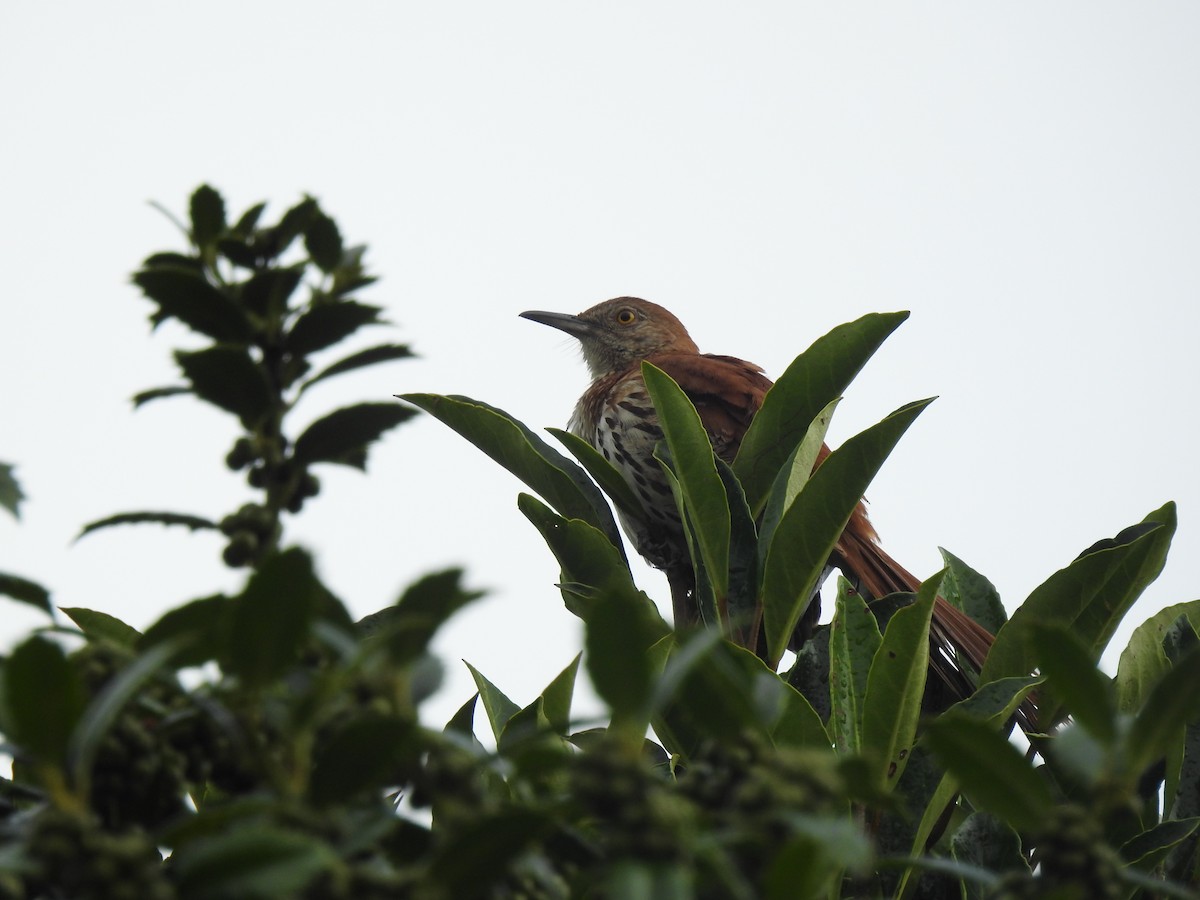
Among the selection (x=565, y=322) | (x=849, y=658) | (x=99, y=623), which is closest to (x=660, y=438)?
(x=565, y=322)

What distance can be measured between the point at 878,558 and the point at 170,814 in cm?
405

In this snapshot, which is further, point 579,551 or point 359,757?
point 579,551

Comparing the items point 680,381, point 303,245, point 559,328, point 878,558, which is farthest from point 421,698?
point 559,328

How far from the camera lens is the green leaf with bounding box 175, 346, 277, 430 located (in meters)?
0.92

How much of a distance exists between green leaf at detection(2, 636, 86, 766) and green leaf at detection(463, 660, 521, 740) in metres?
1.64

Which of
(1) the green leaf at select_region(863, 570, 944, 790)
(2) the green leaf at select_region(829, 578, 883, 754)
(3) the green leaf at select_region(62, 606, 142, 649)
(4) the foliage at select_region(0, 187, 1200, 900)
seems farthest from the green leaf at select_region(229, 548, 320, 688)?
(2) the green leaf at select_region(829, 578, 883, 754)

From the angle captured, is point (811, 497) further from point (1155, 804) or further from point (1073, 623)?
point (1155, 804)

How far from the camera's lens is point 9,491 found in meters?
1.05

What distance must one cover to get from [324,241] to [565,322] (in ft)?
19.1

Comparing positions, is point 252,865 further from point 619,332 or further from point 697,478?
point 619,332

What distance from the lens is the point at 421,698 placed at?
34.7 inches

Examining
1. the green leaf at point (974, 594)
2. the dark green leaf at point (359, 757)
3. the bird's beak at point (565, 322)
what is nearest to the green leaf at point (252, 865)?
the dark green leaf at point (359, 757)

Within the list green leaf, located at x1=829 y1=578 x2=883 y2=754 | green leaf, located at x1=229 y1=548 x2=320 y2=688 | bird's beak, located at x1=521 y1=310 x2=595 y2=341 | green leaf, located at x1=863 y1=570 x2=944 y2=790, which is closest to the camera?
green leaf, located at x1=229 y1=548 x2=320 y2=688

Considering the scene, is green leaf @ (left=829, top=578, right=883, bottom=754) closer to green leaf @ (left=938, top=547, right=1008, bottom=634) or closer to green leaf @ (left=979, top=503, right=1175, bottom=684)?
green leaf @ (left=979, top=503, right=1175, bottom=684)
